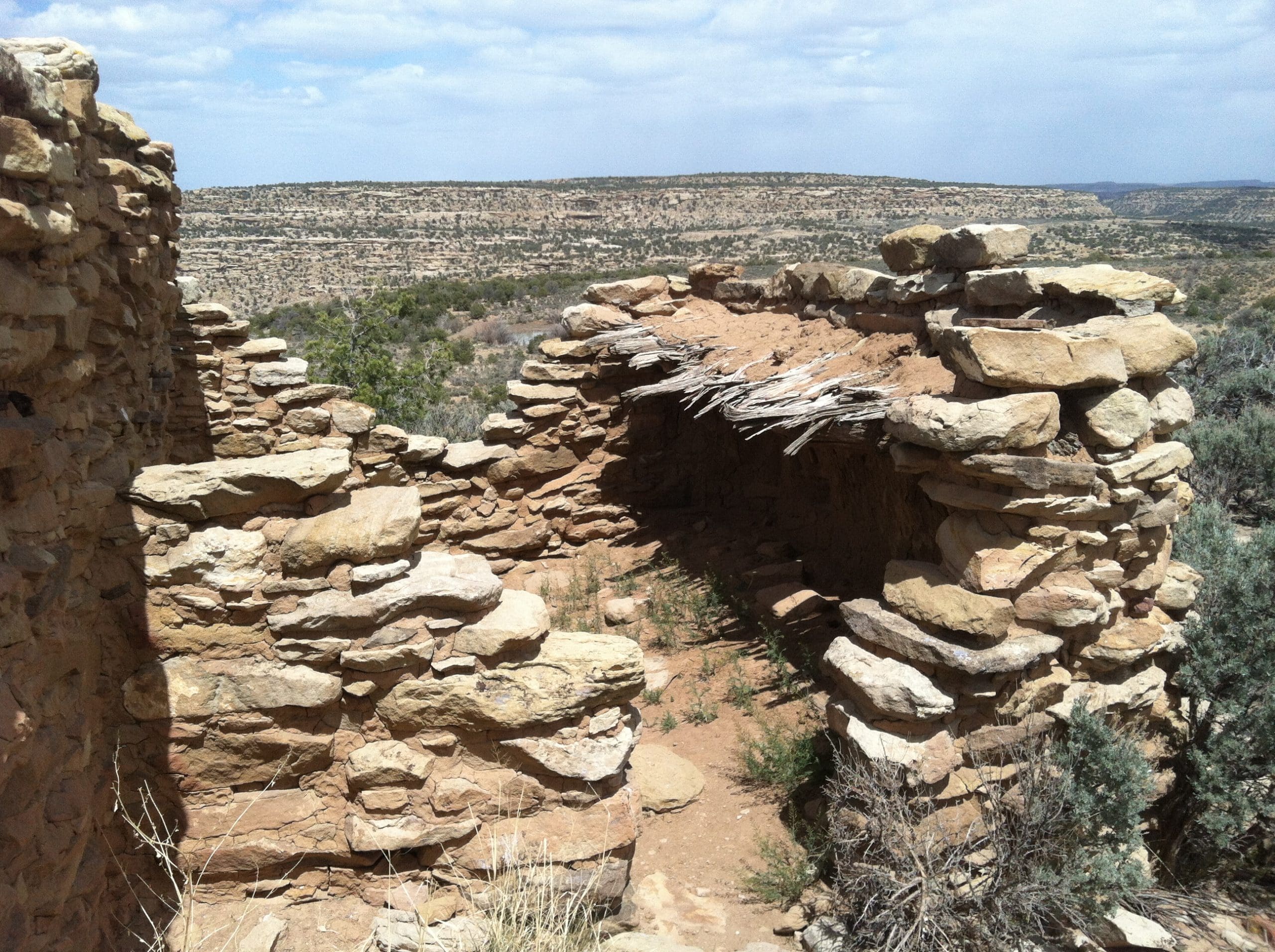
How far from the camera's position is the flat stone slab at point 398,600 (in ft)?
10.7

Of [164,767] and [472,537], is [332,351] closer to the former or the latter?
[472,537]

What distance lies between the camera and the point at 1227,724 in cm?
440

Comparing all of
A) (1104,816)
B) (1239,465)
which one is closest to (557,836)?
(1104,816)

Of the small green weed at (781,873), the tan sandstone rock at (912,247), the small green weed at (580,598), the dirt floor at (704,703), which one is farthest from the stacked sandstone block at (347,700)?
the tan sandstone rock at (912,247)

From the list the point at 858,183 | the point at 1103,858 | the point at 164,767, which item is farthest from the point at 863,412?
the point at 858,183

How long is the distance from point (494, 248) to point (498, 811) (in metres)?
35.6

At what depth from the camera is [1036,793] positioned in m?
3.94

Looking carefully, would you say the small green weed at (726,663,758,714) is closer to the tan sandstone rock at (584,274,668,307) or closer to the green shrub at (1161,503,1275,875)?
the green shrub at (1161,503,1275,875)

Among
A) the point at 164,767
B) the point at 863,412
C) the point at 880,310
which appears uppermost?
the point at 880,310

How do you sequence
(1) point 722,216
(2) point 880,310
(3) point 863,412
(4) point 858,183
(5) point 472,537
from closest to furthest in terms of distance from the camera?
(3) point 863,412
(2) point 880,310
(5) point 472,537
(1) point 722,216
(4) point 858,183

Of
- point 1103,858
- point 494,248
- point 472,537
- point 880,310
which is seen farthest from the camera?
point 494,248

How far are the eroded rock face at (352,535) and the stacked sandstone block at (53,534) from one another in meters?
0.57

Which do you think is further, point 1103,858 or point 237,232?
point 237,232

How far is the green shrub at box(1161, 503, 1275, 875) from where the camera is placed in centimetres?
425
